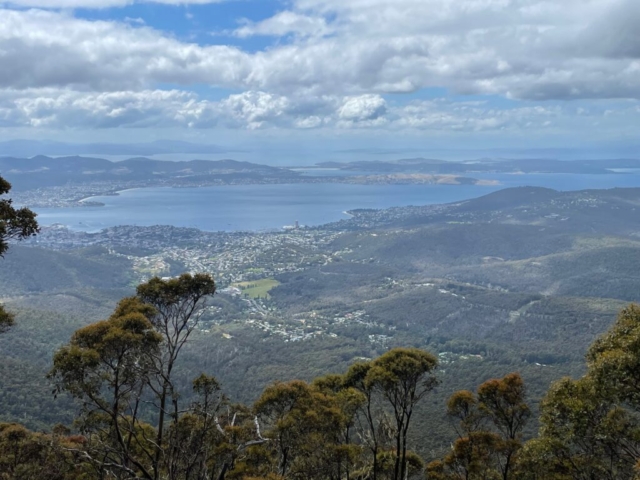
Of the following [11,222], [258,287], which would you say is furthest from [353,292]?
[11,222]

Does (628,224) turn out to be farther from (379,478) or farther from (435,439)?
(379,478)

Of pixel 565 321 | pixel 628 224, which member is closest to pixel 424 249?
pixel 565 321

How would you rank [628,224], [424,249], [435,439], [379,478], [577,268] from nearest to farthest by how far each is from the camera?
[379,478] < [435,439] < [577,268] < [424,249] < [628,224]

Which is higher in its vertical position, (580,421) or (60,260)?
(580,421)

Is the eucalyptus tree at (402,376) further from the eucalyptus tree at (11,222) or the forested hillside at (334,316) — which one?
the eucalyptus tree at (11,222)

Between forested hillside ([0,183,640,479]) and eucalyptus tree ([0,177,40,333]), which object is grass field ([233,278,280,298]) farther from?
eucalyptus tree ([0,177,40,333])

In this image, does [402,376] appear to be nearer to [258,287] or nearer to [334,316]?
Result: [334,316]

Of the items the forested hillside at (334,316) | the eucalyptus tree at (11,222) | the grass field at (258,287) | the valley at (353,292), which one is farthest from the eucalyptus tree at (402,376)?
the grass field at (258,287)

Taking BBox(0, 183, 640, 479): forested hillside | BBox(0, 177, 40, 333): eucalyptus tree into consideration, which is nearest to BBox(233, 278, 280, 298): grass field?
BBox(0, 183, 640, 479): forested hillside

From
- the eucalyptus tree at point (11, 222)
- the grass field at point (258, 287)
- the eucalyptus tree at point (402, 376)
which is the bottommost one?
the grass field at point (258, 287)
